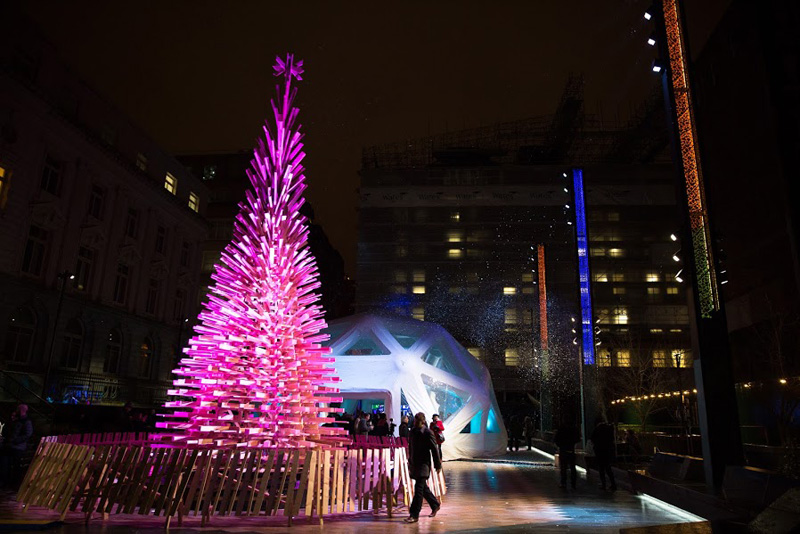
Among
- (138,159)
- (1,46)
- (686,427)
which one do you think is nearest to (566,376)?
(686,427)

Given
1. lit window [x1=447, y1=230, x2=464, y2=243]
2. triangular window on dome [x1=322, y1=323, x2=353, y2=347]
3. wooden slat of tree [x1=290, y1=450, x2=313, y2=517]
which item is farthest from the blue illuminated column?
lit window [x1=447, y1=230, x2=464, y2=243]

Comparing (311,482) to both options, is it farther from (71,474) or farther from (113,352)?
(113,352)

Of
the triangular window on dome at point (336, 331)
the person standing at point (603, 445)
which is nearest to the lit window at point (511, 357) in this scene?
the triangular window on dome at point (336, 331)

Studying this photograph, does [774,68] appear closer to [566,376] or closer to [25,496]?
[25,496]

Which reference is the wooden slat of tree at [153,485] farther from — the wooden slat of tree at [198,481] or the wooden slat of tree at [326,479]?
the wooden slat of tree at [326,479]

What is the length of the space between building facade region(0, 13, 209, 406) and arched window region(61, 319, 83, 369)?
0.22 ft

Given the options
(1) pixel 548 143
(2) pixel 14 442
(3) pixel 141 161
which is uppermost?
(1) pixel 548 143

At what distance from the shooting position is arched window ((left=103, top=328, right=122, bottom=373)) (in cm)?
3011

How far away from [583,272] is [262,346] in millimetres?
14007

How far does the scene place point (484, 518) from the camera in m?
8.77

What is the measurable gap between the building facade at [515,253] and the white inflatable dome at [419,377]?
21.7 metres

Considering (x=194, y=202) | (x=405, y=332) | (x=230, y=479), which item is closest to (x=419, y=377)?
(x=405, y=332)

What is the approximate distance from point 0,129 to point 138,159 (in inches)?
411

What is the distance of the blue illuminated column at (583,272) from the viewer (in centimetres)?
1925
